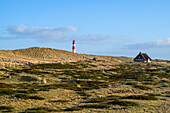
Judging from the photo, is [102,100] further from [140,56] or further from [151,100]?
[140,56]

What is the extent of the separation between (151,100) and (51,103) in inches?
370

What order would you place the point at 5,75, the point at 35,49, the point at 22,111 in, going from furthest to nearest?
the point at 35,49, the point at 5,75, the point at 22,111

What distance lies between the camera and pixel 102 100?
21.9 metres

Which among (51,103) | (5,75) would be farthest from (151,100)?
(5,75)

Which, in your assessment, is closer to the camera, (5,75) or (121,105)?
(121,105)

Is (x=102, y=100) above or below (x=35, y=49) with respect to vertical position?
below

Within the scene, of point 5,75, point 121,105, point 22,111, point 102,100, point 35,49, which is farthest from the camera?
point 35,49

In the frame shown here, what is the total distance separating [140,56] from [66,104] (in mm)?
106745

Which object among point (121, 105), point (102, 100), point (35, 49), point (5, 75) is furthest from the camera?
point (35, 49)

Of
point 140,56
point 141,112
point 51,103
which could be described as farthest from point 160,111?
point 140,56

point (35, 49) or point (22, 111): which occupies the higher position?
point (35, 49)

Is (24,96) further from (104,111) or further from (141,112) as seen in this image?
(141,112)

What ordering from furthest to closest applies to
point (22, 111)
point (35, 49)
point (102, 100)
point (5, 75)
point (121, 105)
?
point (35, 49)
point (5, 75)
point (102, 100)
point (121, 105)
point (22, 111)

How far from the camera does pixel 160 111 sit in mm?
17500
